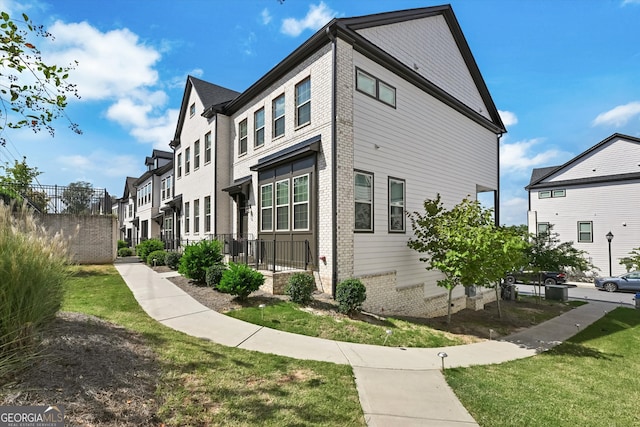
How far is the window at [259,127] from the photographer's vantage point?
1272cm

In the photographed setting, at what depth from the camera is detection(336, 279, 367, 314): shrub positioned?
7805mm

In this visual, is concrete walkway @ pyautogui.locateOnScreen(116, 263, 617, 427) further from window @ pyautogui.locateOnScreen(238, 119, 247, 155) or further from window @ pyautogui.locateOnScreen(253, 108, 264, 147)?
window @ pyautogui.locateOnScreen(238, 119, 247, 155)

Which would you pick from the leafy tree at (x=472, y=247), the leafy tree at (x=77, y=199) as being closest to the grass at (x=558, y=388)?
the leafy tree at (x=472, y=247)

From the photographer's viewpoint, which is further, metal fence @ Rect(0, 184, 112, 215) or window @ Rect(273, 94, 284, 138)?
metal fence @ Rect(0, 184, 112, 215)

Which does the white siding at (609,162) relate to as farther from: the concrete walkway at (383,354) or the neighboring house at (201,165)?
the neighboring house at (201,165)

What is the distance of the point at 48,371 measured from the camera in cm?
334

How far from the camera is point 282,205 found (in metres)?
10.9

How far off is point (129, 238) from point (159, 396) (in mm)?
40445

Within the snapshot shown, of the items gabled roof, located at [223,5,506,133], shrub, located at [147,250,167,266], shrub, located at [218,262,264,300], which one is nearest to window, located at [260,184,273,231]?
shrub, located at [218,262,264,300]

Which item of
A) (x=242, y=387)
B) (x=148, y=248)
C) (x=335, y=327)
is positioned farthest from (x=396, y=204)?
(x=148, y=248)

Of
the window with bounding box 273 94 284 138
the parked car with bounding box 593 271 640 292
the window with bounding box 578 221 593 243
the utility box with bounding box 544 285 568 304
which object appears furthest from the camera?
the window with bounding box 578 221 593 243

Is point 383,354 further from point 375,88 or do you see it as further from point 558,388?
point 375,88

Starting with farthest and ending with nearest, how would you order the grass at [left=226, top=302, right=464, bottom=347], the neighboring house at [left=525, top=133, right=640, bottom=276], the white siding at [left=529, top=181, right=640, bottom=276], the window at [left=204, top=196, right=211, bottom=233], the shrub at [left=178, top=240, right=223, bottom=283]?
the neighboring house at [left=525, top=133, right=640, bottom=276] < the white siding at [left=529, top=181, right=640, bottom=276] < the window at [left=204, top=196, right=211, bottom=233] < the shrub at [left=178, top=240, right=223, bottom=283] < the grass at [left=226, top=302, right=464, bottom=347]

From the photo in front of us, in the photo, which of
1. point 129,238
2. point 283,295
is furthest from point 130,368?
point 129,238
